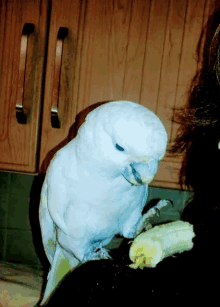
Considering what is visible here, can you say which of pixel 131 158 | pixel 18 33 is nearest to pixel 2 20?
pixel 18 33

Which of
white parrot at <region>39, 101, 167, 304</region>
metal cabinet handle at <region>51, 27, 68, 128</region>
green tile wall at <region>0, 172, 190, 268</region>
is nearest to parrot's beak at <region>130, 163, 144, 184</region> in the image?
white parrot at <region>39, 101, 167, 304</region>

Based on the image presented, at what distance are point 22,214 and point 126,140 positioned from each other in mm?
785

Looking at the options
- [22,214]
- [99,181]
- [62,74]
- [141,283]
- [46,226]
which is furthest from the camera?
[22,214]

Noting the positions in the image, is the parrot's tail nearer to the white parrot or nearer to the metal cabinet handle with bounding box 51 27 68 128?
the white parrot

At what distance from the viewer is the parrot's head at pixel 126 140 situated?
1.37 ft

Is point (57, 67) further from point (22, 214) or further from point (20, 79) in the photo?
point (22, 214)

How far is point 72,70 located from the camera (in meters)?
0.77

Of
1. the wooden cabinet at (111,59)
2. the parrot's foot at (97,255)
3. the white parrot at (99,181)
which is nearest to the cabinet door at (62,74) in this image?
the wooden cabinet at (111,59)

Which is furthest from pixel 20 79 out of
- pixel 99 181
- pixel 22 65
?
pixel 99 181

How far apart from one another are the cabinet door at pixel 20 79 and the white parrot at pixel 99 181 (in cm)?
26

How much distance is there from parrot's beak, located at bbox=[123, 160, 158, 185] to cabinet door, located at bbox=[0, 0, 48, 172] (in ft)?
1.33

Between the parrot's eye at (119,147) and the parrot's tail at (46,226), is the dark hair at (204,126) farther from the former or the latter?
the parrot's tail at (46,226)

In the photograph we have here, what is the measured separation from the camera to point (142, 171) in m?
0.45

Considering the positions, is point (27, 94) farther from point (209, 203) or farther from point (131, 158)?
point (209, 203)
